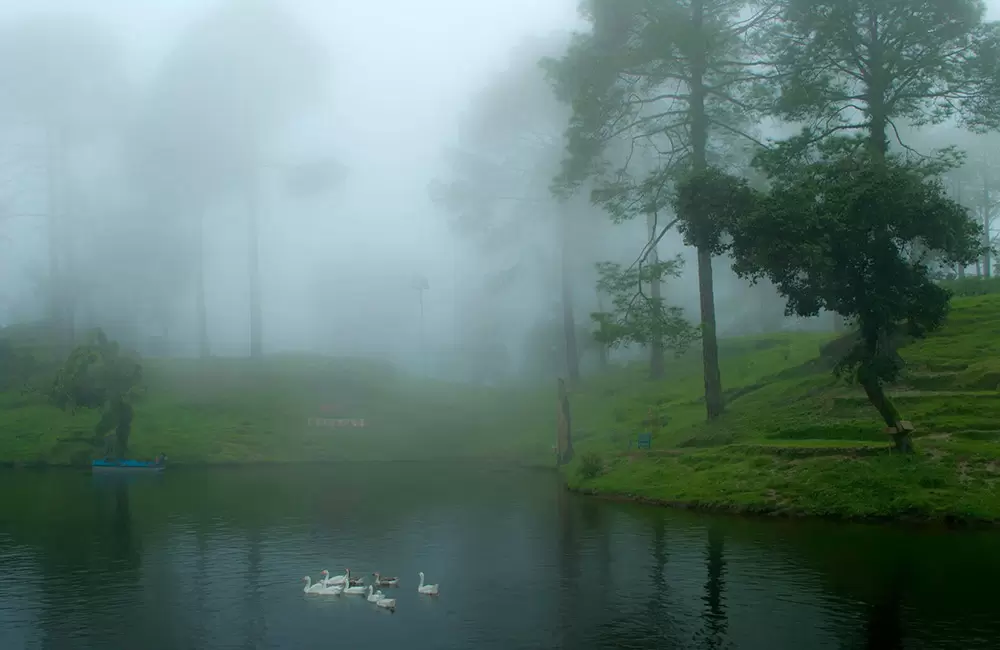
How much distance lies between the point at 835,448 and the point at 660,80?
21.3m

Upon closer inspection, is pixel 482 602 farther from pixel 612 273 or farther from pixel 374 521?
pixel 612 273

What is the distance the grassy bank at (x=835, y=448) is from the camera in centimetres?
3014

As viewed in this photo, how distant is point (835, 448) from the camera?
33250mm

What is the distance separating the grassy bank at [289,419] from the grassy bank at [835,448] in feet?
56.3

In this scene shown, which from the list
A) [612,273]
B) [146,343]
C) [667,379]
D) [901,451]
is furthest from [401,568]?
[146,343]

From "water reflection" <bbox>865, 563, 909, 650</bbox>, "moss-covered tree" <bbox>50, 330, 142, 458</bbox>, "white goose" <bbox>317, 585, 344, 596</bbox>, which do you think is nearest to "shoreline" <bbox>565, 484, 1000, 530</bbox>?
"water reflection" <bbox>865, 563, 909, 650</bbox>

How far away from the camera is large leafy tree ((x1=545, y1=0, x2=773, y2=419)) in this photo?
4281 centimetres

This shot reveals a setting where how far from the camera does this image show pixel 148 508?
3897 centimetres

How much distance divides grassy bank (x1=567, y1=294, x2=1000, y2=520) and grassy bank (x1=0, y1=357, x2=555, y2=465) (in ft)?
56.3

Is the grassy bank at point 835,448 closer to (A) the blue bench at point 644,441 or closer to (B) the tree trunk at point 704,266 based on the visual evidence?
(A) the blue bench at point 644,441

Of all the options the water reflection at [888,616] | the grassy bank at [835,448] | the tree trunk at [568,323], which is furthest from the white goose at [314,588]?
the tree trunk at [568,323]

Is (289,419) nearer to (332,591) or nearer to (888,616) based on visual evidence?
(332,591)

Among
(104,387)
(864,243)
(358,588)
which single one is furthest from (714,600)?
(104,387)

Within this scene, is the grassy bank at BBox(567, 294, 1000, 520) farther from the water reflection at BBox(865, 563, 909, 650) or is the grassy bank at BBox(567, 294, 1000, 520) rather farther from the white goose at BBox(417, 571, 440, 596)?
the white goose at BBox(417, 571, 440, 596)
